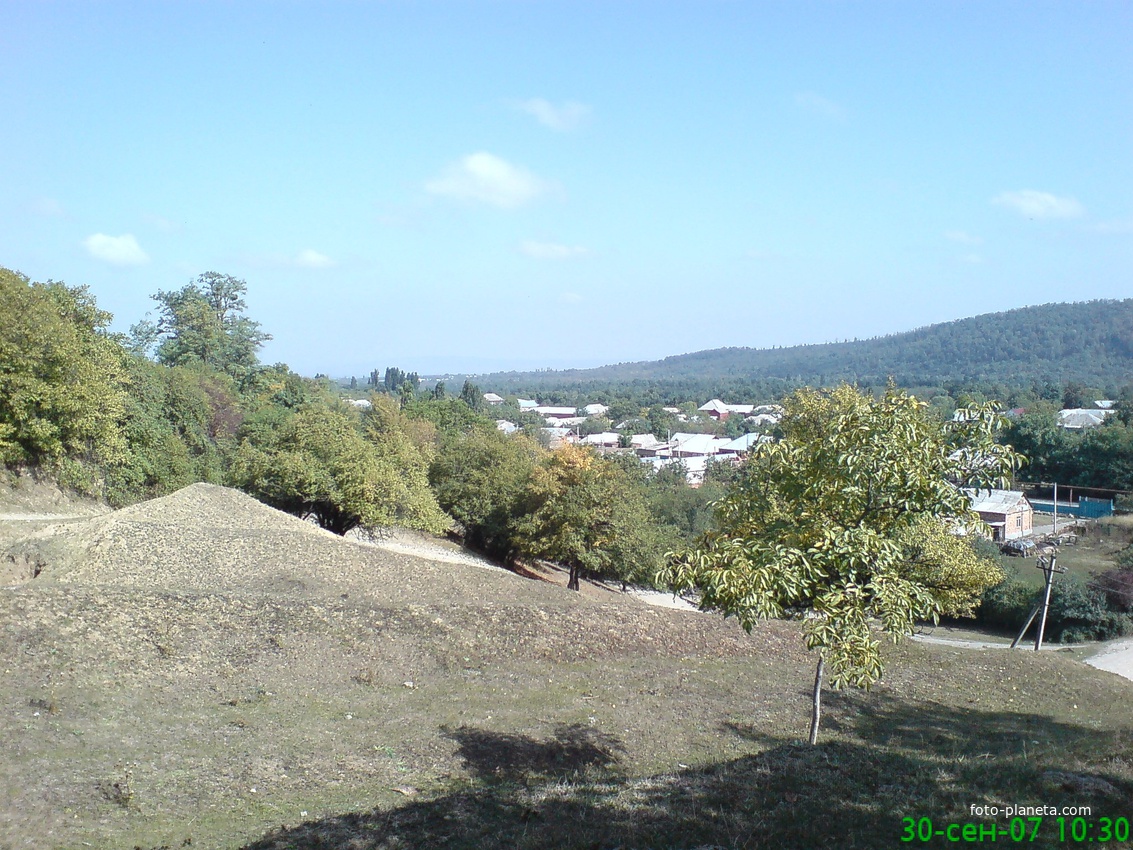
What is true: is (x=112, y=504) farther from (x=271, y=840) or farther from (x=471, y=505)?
(x=271, y=840)

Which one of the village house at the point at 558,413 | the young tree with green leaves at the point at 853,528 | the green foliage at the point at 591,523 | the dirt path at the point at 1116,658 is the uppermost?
the young tree with green leaves at the point at 853,528

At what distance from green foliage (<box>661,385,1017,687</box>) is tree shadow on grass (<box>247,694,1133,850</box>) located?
1007 mm

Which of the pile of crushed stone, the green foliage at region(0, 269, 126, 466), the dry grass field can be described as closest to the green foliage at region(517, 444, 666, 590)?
the pile of crushed stone

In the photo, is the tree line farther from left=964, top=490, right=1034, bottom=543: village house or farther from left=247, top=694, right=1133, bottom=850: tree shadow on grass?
left=964, top=490, right=1034, bottom=543: village house

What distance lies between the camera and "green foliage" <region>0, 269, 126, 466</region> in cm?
2447

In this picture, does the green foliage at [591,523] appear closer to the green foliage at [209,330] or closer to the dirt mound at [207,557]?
the dirt mound at [207,557]

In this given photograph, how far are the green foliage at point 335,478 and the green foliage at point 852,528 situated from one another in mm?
22899

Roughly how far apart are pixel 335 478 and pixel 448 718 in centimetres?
2030

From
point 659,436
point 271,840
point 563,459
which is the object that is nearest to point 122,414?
point 563,459

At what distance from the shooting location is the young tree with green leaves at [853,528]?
23.5 feet

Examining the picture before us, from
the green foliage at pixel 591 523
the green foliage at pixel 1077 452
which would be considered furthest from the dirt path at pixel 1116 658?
the green foliage at pixel 1077 452

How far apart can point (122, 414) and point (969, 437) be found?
106ft

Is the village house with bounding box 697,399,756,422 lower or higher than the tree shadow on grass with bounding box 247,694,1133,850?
higher

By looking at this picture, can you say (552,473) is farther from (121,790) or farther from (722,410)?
(722,410)
